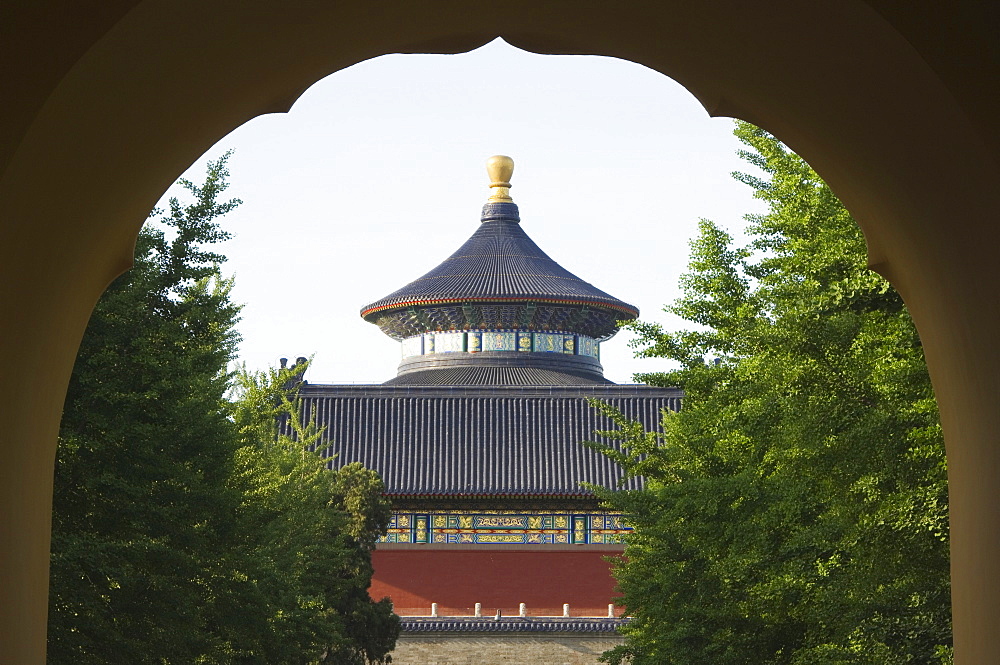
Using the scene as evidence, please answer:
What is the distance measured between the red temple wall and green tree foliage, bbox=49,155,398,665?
50.8ft

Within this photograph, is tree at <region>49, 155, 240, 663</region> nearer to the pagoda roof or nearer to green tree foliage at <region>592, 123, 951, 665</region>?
green tree foliage at <region>592, 123, 951, 665</region>

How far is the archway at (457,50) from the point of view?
5.38m

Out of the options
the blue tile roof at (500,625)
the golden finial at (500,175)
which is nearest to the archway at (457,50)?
the blue tile roof at (500,625)

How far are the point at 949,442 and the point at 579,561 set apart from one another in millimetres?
29613

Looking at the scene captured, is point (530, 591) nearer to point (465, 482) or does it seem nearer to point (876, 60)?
point (465, 482)

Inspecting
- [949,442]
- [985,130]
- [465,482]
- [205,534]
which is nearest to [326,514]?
[205,534]

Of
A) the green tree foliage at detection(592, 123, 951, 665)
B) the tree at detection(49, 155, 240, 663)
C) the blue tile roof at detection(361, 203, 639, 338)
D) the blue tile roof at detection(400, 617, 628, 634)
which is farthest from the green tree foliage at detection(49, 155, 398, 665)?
the blue tile roof at detection(361, 203, 639, 338)

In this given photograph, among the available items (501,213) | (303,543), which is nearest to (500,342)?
(501,213)

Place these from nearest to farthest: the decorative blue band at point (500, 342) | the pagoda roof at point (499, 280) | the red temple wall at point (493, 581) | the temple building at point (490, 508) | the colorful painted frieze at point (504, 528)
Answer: the temple building at point (490, 508)
the red temple wall at point (493, 581)
the colorful painted frieze at point (504, 528)
the pagoda roof at point (499, 280)
the decorative blue band at point (500, 342)

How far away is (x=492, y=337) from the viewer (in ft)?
147

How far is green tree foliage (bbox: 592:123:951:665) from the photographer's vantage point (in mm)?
11578

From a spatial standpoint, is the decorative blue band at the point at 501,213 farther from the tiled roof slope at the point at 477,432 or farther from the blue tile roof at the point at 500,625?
the blue tile roof at the point at 500,625

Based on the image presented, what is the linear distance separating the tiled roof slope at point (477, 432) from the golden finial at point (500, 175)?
12.1m

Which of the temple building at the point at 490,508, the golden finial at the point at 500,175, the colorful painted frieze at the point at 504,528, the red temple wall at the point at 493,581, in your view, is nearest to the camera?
the temple building at the point at 490,508
